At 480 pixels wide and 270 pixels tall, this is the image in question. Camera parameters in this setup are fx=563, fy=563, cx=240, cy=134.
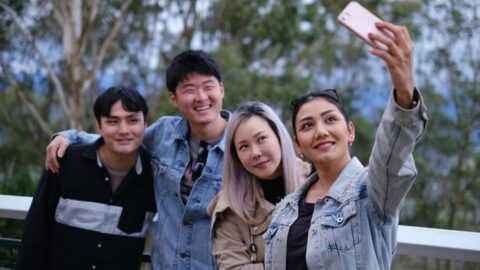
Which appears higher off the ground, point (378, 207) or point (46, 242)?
point (378, 207)

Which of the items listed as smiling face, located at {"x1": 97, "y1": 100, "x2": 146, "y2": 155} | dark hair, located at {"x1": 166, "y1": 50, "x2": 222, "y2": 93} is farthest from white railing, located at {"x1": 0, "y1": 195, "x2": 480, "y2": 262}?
smiling face, located at {"x1": 97, "y1": 100, "x2": 146, "y2": 155}

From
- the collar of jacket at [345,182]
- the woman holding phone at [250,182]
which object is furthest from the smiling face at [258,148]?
the collar of jacket at [345,182]

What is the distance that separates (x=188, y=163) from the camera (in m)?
2.16

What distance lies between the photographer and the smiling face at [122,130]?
221 centimetres

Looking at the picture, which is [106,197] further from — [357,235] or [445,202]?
[445,202]

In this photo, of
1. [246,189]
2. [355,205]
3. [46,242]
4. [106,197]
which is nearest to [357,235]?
[355,205]

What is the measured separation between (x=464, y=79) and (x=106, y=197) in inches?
333

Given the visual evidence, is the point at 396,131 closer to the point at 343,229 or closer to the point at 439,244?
the point at 343,229

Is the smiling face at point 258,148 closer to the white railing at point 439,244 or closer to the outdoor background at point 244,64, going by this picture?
the white railing at point 439,244

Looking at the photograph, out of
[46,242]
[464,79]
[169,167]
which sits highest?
[464,79]

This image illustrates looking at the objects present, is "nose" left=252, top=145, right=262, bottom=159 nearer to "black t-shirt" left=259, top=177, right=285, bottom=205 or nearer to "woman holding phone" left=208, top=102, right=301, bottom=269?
"woman holding phone" left=208, top=102, right=301, bottom=269

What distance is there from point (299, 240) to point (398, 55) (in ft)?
1.88

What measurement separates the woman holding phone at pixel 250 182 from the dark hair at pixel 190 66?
35cm

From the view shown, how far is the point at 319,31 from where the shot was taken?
10922mm
